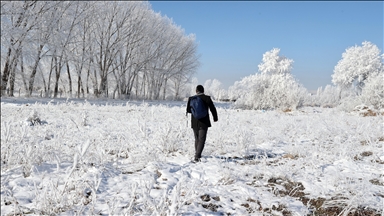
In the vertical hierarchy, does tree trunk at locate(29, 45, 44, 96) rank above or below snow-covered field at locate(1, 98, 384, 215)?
above

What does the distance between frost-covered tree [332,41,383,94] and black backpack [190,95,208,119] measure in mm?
40280

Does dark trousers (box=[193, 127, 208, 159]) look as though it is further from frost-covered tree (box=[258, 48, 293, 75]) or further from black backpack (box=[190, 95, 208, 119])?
frost-covered tree (box=[258, 48, 293, 75])

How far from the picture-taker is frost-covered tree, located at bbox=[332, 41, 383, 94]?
37938 millimetres

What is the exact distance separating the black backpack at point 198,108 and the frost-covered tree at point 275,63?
155 ft

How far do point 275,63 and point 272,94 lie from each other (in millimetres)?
32011

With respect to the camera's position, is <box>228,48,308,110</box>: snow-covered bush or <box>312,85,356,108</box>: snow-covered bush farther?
<box>312,85,356,108</box>: snow-covered bush

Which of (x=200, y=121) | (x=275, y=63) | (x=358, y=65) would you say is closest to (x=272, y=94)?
(x=200, y=121)

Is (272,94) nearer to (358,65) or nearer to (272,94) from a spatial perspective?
(272,94)

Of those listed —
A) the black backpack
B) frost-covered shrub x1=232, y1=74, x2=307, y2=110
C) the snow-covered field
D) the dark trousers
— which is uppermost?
frost-covered shrub x1=232, y1=74, x2=307, y2=110

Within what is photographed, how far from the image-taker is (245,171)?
4.20 metres

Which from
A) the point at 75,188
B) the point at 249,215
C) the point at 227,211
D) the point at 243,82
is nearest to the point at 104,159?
the point at 75,188

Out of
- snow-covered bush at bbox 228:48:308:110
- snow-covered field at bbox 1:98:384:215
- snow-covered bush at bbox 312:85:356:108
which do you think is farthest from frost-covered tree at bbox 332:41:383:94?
snow-covered field at bbox 1:98:384:215

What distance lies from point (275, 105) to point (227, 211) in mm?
19115

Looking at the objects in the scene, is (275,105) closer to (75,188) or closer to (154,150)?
(154,150)
